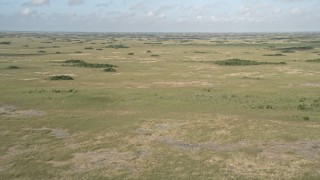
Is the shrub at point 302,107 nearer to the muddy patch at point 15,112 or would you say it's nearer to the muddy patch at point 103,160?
the muddy patch at point 103,160

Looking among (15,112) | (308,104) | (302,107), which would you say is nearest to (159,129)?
(15,112)

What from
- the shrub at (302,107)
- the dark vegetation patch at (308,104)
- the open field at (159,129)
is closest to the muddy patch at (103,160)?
the open field at (159,129)

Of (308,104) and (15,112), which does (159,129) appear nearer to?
(15,112)

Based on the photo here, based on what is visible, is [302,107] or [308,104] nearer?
[302,107]

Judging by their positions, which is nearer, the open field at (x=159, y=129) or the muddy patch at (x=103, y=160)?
the open field at (x=159, y=129)

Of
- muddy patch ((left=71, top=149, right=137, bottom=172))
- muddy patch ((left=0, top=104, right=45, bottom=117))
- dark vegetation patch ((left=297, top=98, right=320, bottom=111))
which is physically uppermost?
dark vegetation patch ((left=297, top=98, right=320, bottom=111))

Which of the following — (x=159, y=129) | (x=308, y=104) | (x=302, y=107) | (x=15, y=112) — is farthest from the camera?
(x=308, y=104)

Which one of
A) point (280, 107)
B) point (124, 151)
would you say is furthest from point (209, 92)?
point (124, 151)

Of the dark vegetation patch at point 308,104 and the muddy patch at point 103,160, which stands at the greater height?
the dark vegetation patch at point 308,104

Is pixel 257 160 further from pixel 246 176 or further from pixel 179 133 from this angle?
pixel 179 133

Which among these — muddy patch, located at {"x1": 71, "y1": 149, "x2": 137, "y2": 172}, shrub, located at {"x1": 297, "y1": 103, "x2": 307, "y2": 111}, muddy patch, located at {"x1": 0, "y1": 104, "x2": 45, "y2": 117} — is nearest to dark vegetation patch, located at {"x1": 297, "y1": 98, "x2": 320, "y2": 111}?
shrub, located at {"x1": 297, "y1": 103, "x2": 307, "y2": 111}

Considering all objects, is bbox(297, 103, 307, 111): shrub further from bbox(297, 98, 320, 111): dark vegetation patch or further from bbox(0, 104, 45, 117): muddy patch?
bbox(0, 104, 45, 117): muddy patch
